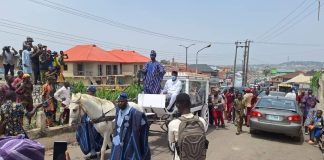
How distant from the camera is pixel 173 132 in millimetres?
4520

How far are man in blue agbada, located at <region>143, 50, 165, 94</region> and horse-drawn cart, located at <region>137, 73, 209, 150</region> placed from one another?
0.46 metres

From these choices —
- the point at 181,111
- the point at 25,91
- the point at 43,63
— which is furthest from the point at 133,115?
the point at 43,63

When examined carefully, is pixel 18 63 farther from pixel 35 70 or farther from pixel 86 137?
pixel 86 137

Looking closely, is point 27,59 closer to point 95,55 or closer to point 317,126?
point 317,126

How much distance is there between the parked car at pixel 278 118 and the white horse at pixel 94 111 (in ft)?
19.7

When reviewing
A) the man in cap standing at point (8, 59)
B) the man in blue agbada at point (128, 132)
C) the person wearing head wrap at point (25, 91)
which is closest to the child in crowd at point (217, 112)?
the person wearing head wrap at point (25, 91)

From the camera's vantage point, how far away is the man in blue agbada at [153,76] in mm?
10242

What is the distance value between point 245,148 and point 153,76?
11.7 ft

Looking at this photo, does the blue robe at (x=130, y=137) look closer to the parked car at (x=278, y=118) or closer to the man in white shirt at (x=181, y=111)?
the man in white shirt at (x=181, y=111)

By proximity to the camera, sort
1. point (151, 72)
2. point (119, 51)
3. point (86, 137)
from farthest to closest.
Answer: point (119, 51) < point (151, 72) < point (86, 137)

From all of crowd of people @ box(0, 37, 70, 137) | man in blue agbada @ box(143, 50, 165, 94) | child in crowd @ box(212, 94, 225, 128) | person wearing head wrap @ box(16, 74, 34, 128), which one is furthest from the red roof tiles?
man in blue agbada @ box(143, 50, 165, 94)

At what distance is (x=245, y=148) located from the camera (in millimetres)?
11047

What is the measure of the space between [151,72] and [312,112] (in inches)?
256

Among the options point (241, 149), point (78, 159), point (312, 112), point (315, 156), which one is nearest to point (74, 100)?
point (78, 159)
